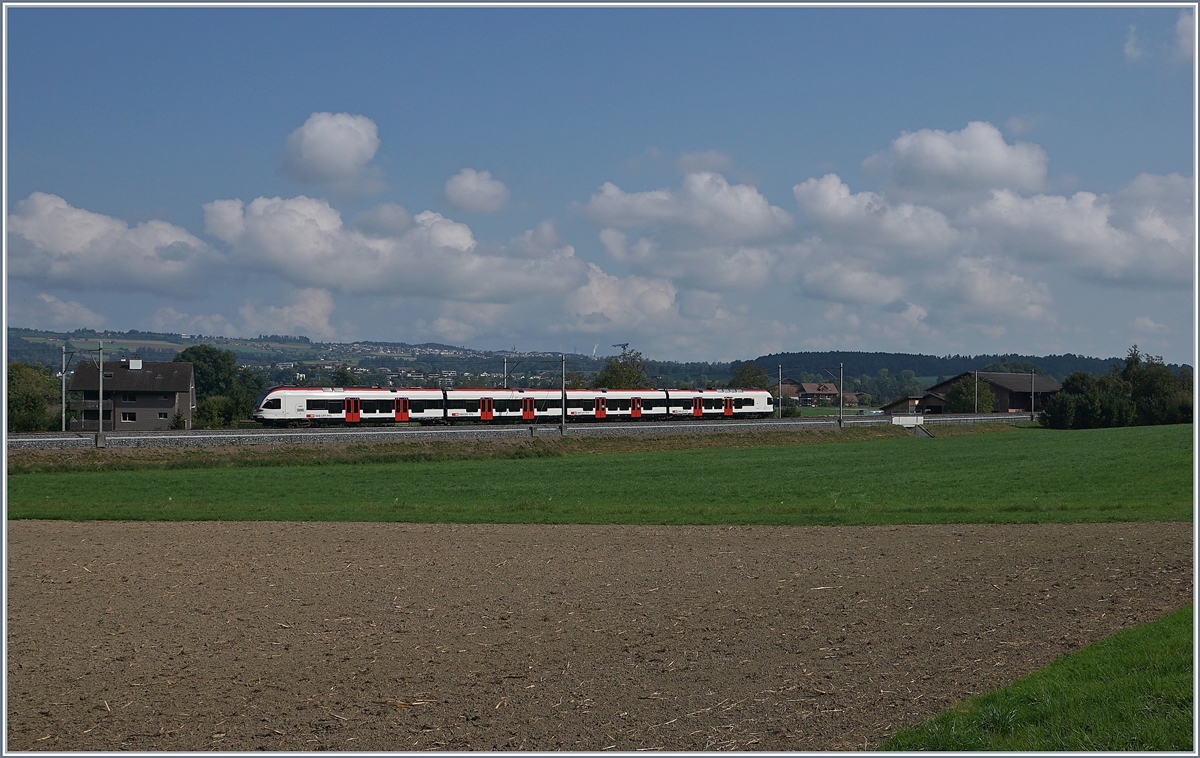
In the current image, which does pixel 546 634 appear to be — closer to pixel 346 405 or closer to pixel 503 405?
pixel 346 405

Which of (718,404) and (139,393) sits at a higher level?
(139,393)

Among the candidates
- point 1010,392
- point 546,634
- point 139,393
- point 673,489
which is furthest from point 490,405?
point 1010,392

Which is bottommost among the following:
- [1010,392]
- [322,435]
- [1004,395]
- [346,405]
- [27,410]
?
[322,435]

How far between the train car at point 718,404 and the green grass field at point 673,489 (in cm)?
2811

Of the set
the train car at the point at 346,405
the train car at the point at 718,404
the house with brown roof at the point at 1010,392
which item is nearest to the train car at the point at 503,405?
the train car at the point at 346,405

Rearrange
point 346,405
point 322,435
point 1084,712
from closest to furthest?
point 1084,712 → point 322,435 → point 346,405

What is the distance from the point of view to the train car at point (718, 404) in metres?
81.2

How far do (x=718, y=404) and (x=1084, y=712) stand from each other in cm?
7564

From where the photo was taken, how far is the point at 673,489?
33.9 meters

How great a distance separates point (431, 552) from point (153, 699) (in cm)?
913

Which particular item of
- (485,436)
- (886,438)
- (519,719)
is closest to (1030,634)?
(519,719)

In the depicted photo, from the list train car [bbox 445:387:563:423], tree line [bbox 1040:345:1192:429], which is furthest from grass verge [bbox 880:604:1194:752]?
tree line [bbox 1040:345:1192:429]

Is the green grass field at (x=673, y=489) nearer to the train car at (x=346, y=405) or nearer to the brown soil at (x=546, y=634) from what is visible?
the brown soil at (x=546, y=634)

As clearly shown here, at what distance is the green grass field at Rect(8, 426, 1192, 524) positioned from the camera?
2525cm
